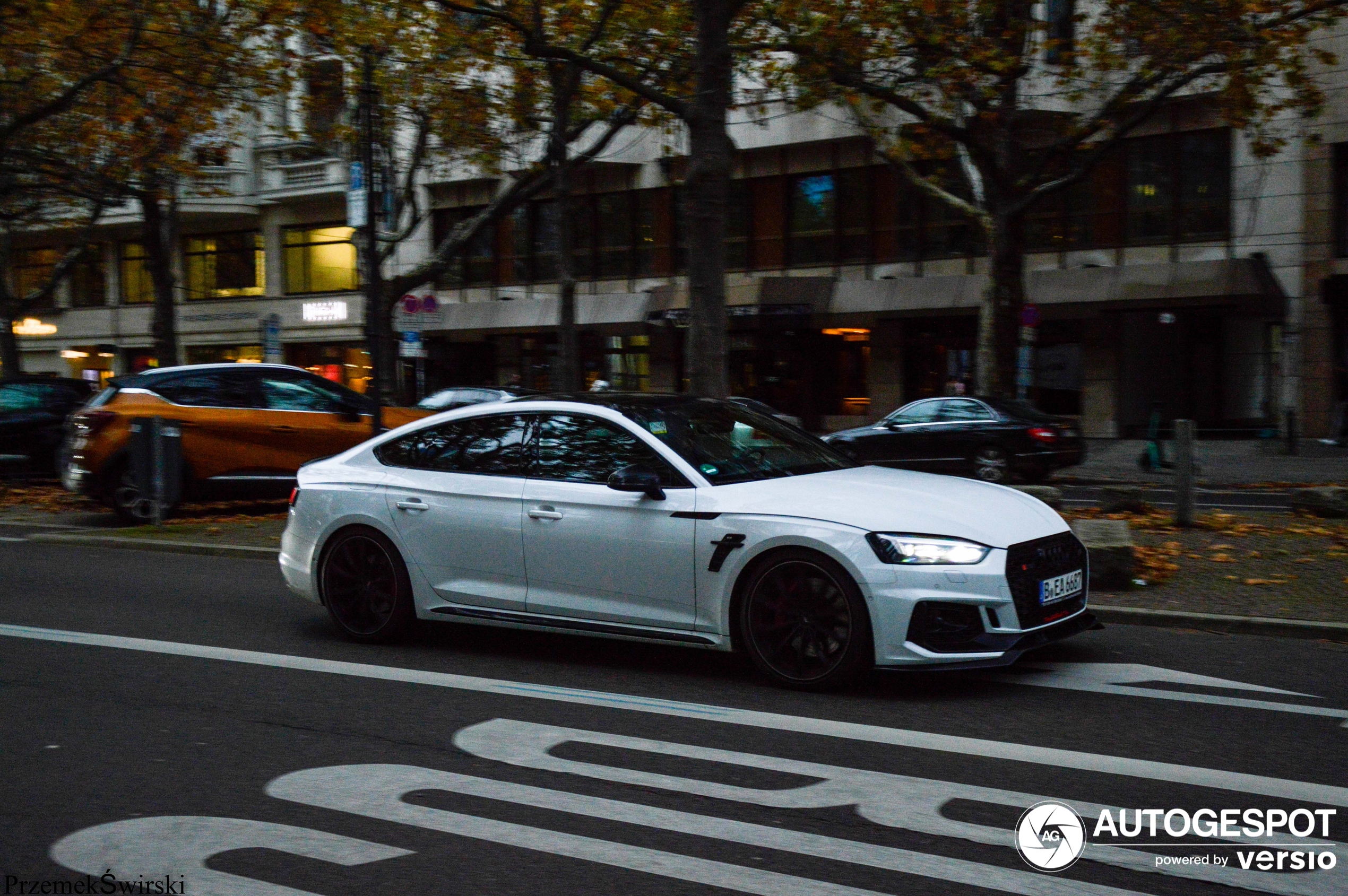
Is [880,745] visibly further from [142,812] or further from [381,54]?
[381,54]

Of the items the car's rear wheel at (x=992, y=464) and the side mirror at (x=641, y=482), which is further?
the car's rear wheel at (x=992, y=464)

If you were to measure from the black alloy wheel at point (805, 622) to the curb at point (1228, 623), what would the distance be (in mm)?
2202

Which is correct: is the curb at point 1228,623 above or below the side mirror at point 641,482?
below

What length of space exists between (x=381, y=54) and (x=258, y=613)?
1638cm

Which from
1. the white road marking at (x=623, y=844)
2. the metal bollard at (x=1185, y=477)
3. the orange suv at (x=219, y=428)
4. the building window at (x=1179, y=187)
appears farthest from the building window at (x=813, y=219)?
the white road marking at (x=623, y=844)

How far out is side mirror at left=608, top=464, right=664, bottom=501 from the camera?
652 cm

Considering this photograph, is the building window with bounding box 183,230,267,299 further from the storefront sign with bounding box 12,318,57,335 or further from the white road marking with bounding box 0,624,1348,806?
the white road marking with bounding box 0,624,1348,806

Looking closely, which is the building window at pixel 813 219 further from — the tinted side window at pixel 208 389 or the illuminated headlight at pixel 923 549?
the illuminated headlight at pixel 923 549

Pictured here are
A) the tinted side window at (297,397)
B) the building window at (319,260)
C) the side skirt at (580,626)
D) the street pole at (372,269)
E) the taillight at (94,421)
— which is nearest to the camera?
the side skirt at (580,626)

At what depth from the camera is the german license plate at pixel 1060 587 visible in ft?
20.3

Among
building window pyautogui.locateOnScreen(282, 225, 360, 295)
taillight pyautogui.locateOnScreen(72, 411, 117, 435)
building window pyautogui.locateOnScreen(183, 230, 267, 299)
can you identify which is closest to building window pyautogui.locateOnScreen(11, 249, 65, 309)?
building window pyautogui.locateOnScreen(183, 230, 267, 299)

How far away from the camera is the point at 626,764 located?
5.09 m

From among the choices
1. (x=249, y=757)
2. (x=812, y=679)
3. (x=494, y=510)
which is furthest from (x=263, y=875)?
(x=494, y=510)

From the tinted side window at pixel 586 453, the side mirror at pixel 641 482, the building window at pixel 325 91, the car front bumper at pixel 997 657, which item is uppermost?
the building window at pixel 325 91
